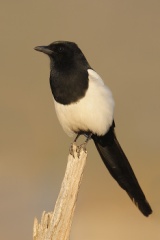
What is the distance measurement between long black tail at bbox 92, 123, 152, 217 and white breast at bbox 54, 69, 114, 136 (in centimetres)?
20

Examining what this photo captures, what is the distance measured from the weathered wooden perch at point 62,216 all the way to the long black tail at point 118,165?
86 centimetres

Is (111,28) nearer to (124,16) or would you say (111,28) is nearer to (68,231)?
(124,16)

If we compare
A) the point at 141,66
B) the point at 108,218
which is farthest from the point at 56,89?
the point at 141,66

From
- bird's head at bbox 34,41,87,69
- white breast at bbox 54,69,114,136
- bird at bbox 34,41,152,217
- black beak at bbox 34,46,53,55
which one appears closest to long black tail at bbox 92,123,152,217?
bird at bbox 34,41,152,217

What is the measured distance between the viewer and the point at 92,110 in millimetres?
5391

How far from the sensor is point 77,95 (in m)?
5.38

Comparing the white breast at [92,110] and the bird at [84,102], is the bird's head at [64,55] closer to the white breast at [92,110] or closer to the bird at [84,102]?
the bird at [84,102]

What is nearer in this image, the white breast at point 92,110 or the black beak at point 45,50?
the white breast at point 92,110

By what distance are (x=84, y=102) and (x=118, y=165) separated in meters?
0.52

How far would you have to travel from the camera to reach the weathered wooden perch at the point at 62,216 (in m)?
4.35

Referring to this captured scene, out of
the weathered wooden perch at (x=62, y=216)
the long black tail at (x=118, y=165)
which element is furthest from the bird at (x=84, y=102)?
the weathered wooden perch at (x=62, y=216)

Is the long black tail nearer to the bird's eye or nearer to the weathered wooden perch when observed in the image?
the bird's eye

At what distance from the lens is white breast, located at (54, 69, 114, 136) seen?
5.38 meters

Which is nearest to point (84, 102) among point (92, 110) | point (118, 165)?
point (92, 110)
